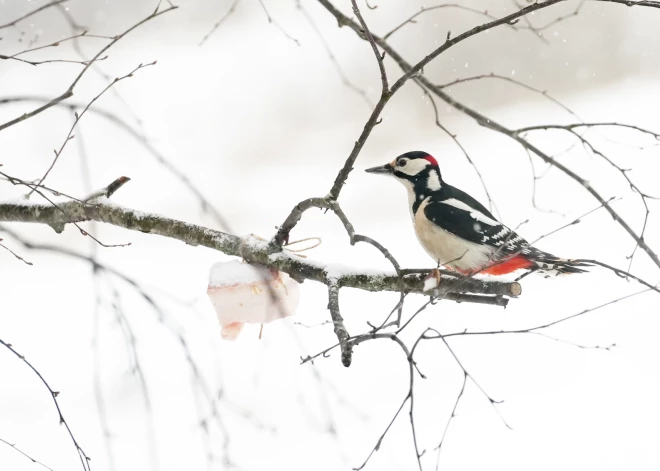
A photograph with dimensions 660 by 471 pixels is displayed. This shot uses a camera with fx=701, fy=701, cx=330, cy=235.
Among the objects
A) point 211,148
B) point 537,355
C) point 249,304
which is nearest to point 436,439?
point 537,355

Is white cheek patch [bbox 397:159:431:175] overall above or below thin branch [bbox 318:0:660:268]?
above

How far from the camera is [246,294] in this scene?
7.99ft

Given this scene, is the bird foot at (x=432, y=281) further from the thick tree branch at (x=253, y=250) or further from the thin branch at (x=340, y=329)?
the thin branch at (x=340, y=329)

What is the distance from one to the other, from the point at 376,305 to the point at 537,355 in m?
1.56

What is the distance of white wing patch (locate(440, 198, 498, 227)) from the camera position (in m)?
3.15

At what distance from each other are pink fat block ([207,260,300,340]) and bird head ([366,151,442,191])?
1007 mm

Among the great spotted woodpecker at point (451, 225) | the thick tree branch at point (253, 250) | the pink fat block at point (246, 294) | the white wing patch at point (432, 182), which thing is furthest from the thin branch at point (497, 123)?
the white wing patch at point (432, 182)

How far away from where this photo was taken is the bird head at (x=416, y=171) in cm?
327

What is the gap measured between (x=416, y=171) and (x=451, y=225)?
37 centimetres

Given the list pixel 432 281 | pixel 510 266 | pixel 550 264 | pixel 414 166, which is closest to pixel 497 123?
pixel 432 281

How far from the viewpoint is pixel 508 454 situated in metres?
4.84

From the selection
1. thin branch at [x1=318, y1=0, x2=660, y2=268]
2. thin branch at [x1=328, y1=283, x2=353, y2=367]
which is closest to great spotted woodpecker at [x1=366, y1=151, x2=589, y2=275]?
thin branch at [x1=318, y1=0, x2=660, y2=268]

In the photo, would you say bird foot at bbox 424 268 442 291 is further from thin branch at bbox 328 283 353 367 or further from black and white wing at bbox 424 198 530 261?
black and white wing at bbox 424 198 530 261

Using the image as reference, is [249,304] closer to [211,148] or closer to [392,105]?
[211,148]
